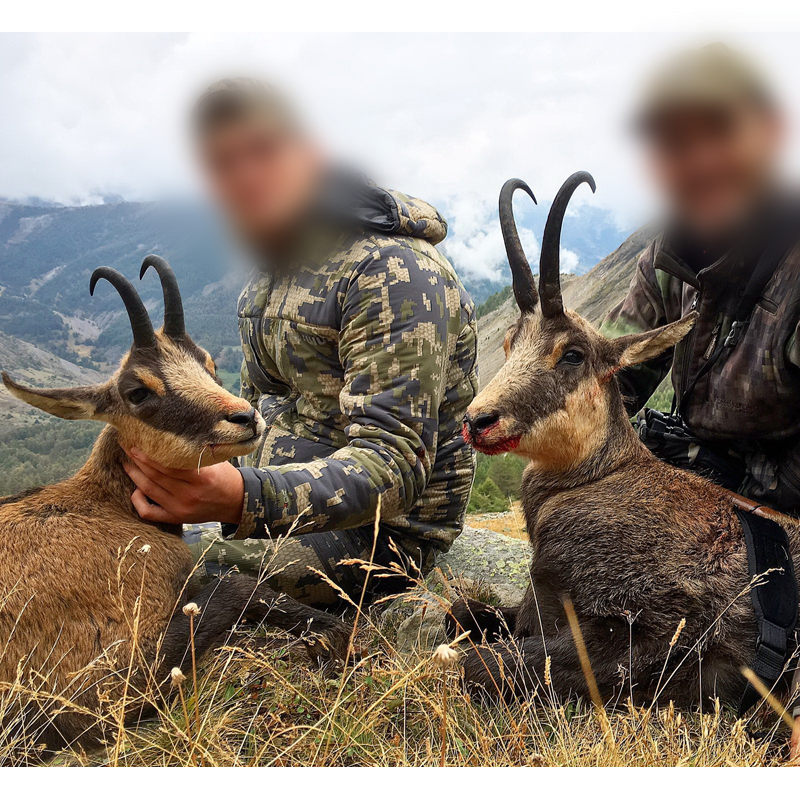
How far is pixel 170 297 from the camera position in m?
4.12

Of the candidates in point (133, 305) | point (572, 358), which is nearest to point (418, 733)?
point (572, 358)

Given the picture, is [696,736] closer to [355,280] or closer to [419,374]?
[419,374]

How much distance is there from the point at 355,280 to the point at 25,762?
2911 mm

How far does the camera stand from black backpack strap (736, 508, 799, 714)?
11.2ft

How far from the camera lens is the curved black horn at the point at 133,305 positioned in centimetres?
368

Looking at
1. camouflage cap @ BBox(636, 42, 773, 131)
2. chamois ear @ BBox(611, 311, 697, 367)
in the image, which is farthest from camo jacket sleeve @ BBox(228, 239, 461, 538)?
camouflage cap @ BBox(636, 42, 773, 131)

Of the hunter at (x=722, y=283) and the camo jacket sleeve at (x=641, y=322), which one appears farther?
the camo jacket sleeve at (x=641, y=322)

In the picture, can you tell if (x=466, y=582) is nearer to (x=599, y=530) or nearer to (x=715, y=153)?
(x=599, y=530)

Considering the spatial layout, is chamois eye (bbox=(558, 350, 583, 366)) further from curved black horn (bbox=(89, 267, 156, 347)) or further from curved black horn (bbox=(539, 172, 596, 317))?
curved black horn (bbox=(89, 267, 156, 347))

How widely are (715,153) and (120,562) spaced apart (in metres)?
3.48

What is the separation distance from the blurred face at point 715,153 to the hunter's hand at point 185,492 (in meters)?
2.55

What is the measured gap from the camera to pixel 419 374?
4.15 meters

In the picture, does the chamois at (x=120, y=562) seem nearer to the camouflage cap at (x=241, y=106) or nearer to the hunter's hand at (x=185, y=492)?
the hunter's hand at (x=185, y=492)

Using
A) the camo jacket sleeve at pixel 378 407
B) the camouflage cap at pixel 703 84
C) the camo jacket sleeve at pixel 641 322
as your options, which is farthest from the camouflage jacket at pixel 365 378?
the camouflage cap at pixel 703 84
